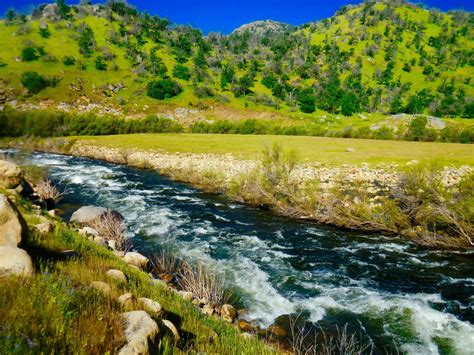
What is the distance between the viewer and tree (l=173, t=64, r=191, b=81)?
408ft

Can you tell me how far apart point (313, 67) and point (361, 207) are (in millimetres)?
149968

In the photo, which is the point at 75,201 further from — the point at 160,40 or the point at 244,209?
the point at 160,40

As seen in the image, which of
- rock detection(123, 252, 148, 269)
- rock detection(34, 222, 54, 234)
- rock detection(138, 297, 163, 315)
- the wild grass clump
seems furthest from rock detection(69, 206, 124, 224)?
rock detection(138, 297, 163, 315)

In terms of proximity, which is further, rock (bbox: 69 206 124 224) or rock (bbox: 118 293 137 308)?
rock (bbox: 69 206 124 224)

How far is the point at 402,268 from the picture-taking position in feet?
43.0

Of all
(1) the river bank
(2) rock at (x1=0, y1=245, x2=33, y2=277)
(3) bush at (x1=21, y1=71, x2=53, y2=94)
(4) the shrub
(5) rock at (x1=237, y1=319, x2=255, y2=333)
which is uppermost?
(4) the shrub

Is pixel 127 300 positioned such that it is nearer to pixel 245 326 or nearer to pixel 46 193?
pixel 245 326

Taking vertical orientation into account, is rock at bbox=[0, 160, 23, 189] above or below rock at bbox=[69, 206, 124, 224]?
above

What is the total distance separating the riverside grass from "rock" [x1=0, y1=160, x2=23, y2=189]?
534 inches

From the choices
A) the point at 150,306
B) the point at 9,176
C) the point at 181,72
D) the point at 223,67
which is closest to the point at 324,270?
the point at 150,306

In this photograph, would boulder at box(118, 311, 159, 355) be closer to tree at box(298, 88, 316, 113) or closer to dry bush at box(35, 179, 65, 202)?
dry bush at box(35, 179, 65, 202)

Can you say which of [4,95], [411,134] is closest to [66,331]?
[411,134]

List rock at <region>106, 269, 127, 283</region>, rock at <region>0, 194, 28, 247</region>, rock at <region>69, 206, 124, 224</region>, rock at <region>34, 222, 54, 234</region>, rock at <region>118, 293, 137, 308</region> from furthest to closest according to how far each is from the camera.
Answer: rock at <region>69, 206, 124, 224</region>, rock at <region>34, 222, 54, 234</region>, rock at <region>106, 269, 127, 283</region>, rock at <region>0, 194, 28, 247</region>, rock at <region>118, 293, 137, 308</region>

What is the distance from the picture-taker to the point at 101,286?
17.7ft
